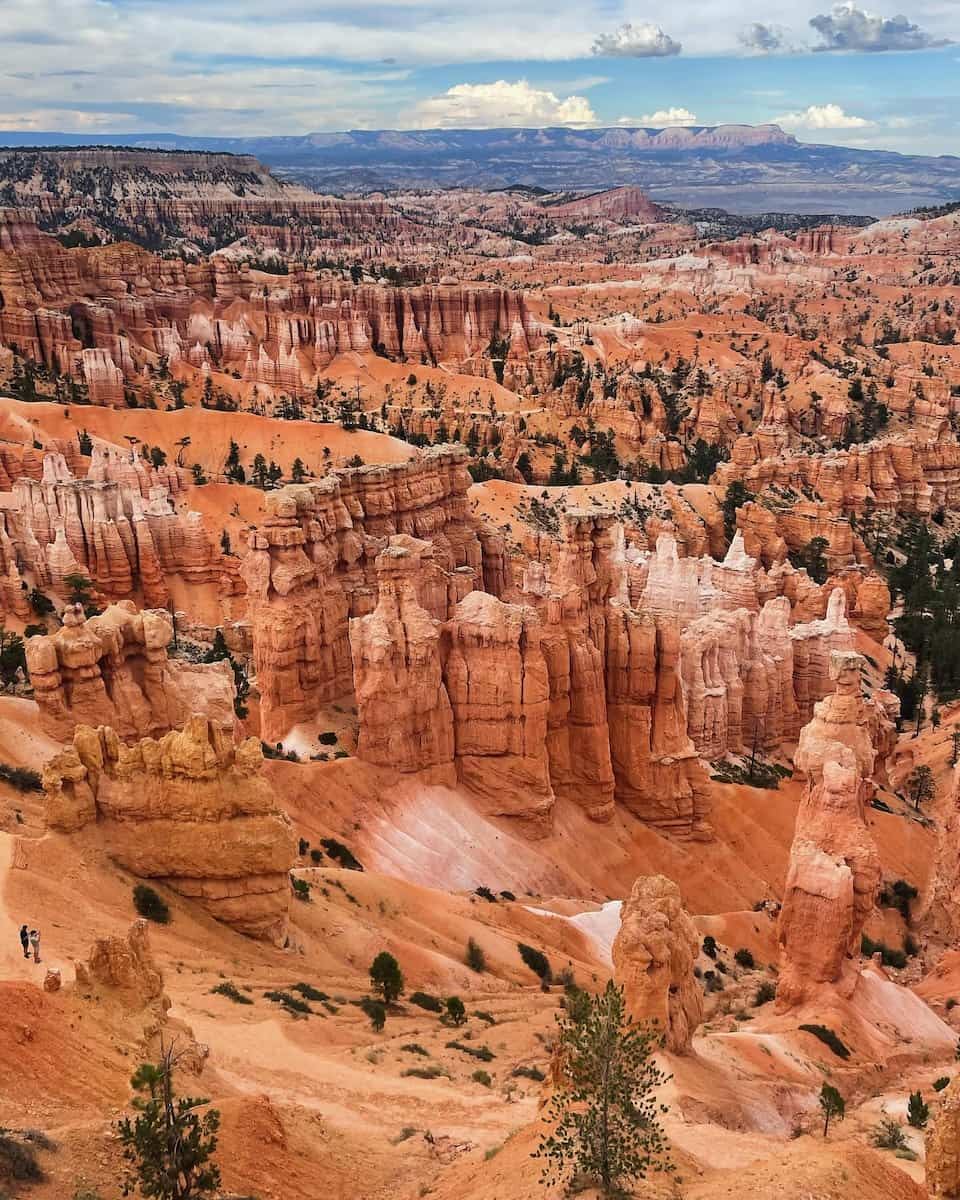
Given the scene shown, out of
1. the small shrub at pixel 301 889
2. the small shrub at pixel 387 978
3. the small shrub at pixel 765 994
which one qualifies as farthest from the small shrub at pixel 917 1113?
the small shrub at pixel 301 889

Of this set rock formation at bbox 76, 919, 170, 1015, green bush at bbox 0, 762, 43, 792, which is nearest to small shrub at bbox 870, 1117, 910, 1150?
rock formation at bbox 76, 919, 170, 1015

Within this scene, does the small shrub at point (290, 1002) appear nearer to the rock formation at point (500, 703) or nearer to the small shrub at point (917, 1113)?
the small shrub at point (917, 1113)

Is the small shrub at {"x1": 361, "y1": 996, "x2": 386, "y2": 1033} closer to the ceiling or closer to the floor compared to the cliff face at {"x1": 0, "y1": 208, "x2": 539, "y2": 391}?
closer to the floor

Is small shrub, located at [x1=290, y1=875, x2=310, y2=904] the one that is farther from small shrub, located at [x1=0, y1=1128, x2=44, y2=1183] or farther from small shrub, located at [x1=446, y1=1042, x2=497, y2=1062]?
small shrub, located at [x1=0, y1=1128, x2=44, y2=1183]

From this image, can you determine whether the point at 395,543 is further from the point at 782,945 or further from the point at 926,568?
the point at 926,568

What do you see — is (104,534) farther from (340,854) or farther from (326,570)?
(340,854)
